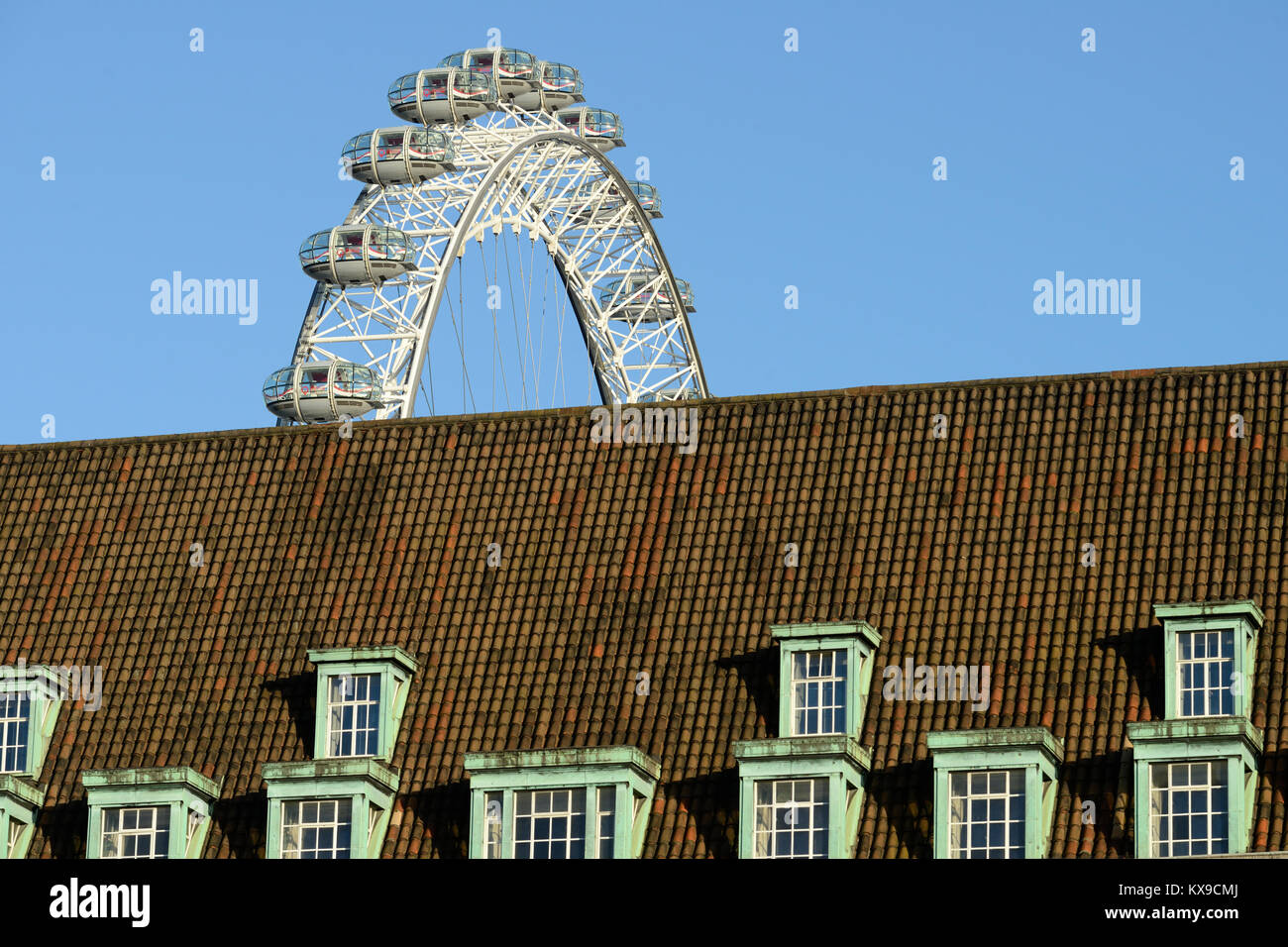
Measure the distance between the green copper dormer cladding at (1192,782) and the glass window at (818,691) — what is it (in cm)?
540

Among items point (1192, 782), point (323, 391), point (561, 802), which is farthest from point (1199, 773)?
point (323, 391)

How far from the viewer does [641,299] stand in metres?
117

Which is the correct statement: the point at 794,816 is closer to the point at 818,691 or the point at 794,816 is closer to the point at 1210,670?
the point at 818,691

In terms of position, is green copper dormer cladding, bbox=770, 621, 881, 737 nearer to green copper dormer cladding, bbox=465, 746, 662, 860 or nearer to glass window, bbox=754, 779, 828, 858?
glass window, bbox=754, 779, 828, 858

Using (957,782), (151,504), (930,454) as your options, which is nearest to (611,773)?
(957,782)

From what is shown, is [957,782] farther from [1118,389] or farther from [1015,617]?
→ [1118,389]

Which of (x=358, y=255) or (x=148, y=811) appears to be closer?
(x=148, y=811)

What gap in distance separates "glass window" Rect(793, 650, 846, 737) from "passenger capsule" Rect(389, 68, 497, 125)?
5406cm

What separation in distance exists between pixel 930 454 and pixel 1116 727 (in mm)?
8320

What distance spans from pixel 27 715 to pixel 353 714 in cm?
645

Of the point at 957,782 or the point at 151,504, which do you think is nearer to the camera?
the point at 957,782

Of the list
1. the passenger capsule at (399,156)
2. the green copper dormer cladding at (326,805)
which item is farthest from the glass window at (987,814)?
the passenger capsule at (399,156)

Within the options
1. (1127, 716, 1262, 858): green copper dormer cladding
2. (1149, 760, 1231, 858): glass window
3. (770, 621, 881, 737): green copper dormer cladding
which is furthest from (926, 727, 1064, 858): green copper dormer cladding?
(770, 621, 881, 737): green copper dormer cladding
